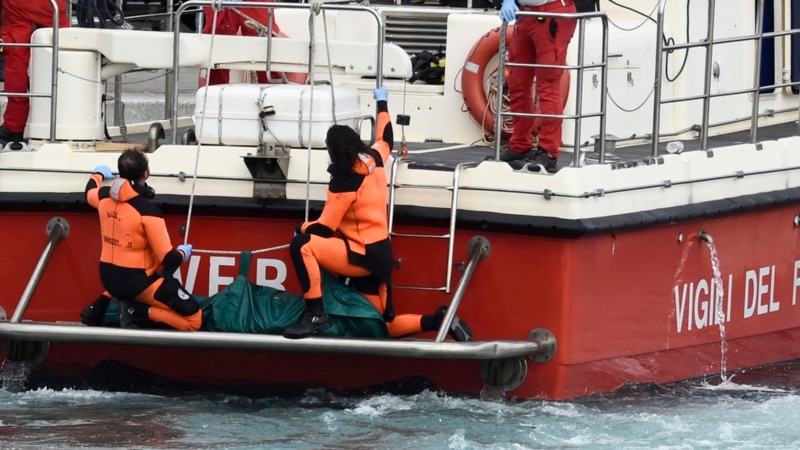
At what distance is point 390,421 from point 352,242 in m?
0.76

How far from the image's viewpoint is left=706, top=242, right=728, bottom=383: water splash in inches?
309

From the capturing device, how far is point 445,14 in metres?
8.87

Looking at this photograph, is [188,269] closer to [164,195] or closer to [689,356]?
[164,195]

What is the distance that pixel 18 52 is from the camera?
798 cm

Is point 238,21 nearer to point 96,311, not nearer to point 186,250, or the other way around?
point 186,250

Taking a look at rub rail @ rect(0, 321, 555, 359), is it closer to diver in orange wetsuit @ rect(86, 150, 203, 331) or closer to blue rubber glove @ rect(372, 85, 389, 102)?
diver in orange wetsuit @ rect(86, 150, 203, 331)

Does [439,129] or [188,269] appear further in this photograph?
[439,129]

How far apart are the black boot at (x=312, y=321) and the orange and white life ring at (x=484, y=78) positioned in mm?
1735

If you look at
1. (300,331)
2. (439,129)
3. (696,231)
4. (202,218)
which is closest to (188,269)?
(202,218)

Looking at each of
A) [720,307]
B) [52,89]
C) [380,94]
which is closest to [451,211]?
[380,94]

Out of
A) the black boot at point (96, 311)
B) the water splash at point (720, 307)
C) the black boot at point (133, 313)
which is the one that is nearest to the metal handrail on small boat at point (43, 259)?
the black boot at point (96, 311)

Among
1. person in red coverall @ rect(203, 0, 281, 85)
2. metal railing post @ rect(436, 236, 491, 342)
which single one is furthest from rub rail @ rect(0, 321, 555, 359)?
person in red coverall @ rect(203, 0, 281, 85)

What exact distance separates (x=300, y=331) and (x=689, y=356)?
6.82ft

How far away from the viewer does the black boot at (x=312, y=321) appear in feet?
22.5
